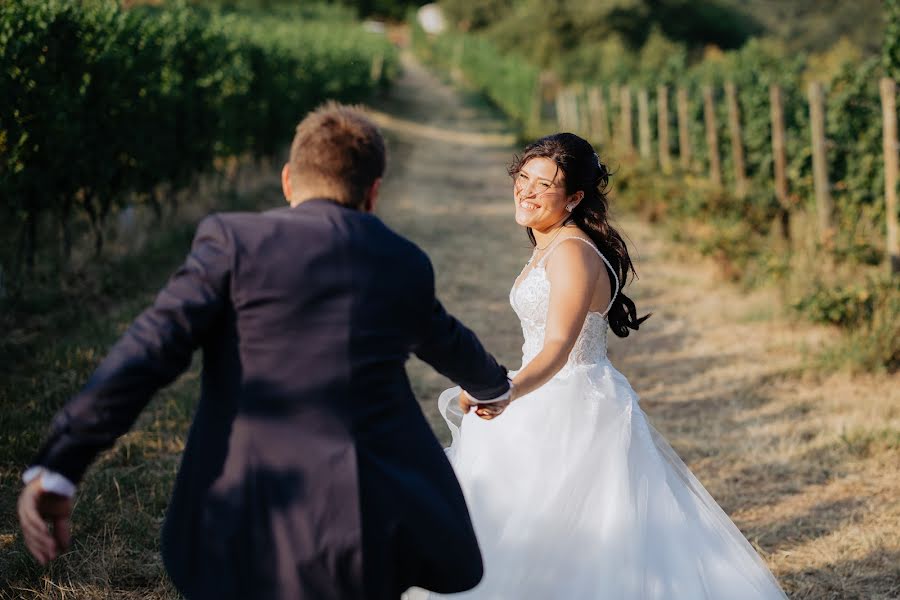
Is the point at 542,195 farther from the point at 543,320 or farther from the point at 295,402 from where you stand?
the point at 295,402

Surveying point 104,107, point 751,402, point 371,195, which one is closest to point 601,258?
point 371,195

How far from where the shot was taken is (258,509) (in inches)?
80.6

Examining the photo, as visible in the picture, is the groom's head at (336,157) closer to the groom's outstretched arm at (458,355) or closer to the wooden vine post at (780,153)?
the groom's outstretched arm at (458,355)

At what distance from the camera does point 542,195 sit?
3238 mm

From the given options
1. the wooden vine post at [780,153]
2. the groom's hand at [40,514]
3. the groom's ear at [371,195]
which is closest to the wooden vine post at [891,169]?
the wooden vine post at [780,153]

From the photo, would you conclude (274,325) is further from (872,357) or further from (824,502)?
(872,357)

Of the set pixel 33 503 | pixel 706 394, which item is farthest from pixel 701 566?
pixel 706 394

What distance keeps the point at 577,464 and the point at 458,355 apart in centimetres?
100

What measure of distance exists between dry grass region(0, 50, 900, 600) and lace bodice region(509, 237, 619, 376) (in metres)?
1.57

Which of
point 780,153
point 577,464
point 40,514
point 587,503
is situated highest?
point 780,153

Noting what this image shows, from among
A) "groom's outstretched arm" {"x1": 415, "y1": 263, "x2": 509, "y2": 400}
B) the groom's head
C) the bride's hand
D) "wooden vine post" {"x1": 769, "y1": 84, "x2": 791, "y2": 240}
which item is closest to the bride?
the bride's hand

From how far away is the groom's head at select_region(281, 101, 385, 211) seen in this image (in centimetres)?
207

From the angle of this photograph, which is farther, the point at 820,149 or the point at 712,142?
the point at 712,142

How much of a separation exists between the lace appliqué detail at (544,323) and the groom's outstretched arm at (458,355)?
78 centimetres
